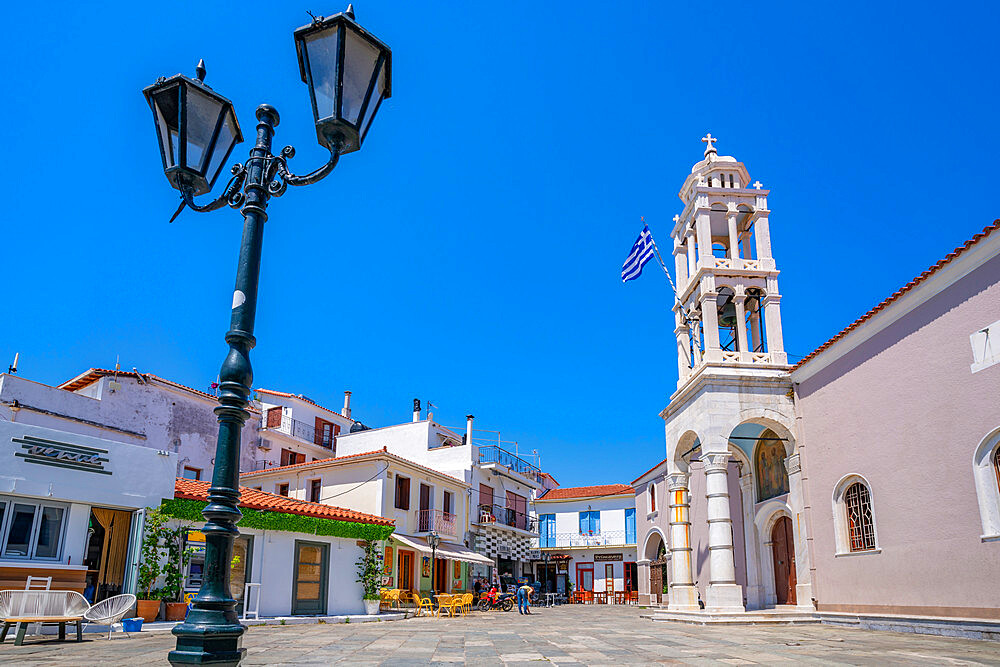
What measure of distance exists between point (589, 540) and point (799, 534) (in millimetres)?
27410

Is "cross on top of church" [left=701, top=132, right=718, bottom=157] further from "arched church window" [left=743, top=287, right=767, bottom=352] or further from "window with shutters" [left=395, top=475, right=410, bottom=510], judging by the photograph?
"window with shutters" [left=395, top=475, right=410, bottom=510]

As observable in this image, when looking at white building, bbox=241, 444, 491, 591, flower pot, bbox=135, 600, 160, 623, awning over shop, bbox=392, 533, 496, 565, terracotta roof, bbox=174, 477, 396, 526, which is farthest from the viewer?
white building, bbox=241, 444, 491, 591

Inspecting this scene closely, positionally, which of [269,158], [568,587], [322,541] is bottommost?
[568,587]

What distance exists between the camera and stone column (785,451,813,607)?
53.1ft

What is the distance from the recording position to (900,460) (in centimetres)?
1288

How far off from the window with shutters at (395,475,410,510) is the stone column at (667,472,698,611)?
38.3 feet

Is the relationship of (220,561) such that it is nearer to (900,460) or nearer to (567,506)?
(900,460)

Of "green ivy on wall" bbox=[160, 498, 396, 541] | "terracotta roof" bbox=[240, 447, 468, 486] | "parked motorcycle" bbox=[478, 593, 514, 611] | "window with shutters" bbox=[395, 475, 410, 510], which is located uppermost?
"terracotta roof" bbox=[240, 447, 468, 486]

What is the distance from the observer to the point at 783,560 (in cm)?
1912

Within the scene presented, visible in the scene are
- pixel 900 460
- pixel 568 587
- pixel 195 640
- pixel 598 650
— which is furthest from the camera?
pixel 568 587

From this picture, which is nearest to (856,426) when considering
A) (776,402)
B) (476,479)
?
(776,402)

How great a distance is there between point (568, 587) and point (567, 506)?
496 centimetres

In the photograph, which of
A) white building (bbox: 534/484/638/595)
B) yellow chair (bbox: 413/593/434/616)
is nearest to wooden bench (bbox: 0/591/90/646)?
yellow chair (bbox: 413/593/434/616)

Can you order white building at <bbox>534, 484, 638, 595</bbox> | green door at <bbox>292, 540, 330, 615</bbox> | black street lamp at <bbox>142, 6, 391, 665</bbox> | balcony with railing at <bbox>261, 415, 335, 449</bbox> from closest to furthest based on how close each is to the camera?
black street lamp at <bbox>142, 6, 391, 665</bbox> → green door at <bbox>292, 540, 330, 615</bbox> → balcony with railing at <bbox>261, 415, 335, 449</bbox> → white building at <bbox>534, 484, 638, 595</bbox>
